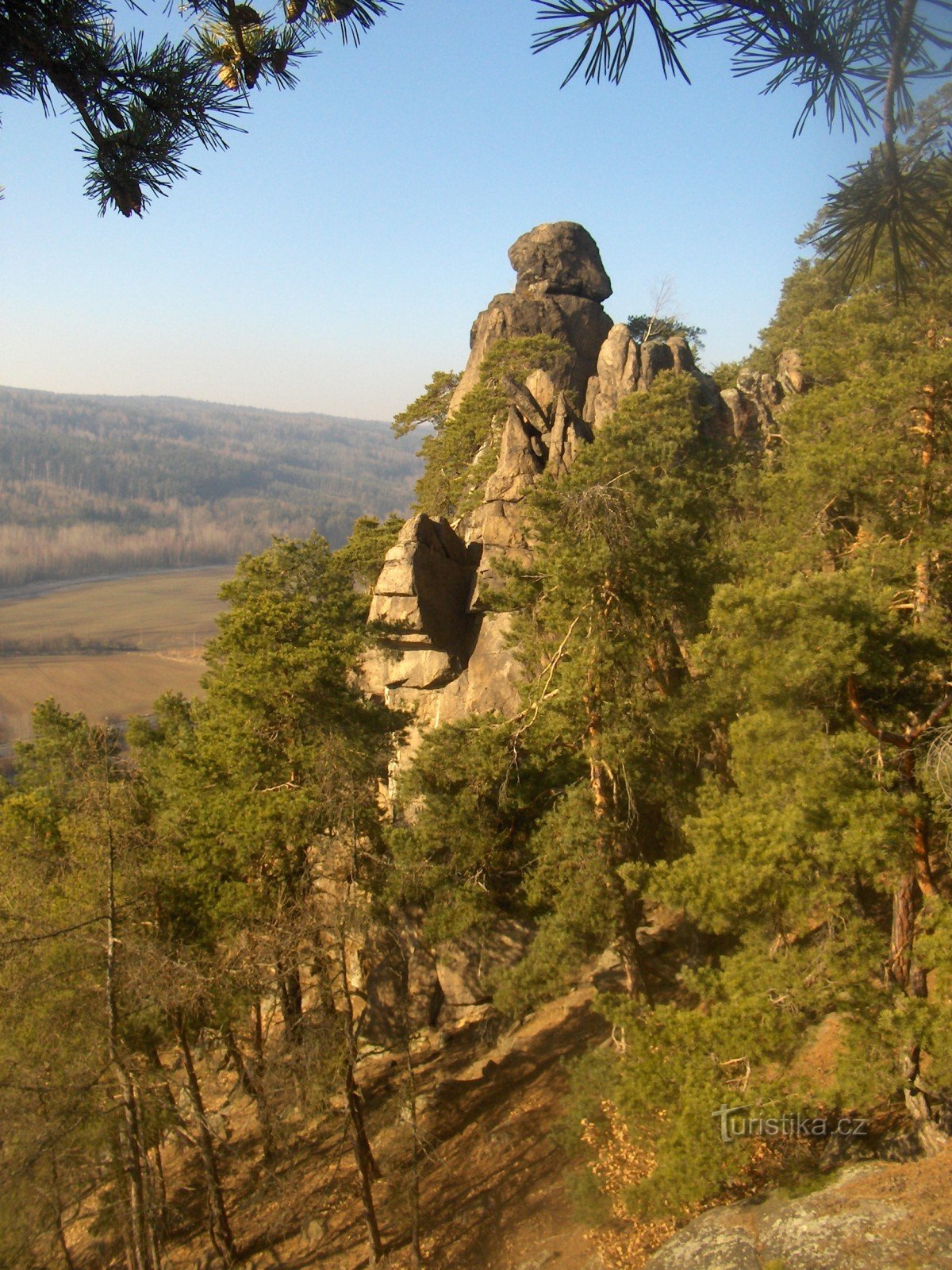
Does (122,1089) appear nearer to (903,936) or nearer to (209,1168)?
(209,1168)

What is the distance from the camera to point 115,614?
4008 inches

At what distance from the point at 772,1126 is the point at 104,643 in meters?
90.7

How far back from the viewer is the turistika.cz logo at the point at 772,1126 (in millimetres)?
7859

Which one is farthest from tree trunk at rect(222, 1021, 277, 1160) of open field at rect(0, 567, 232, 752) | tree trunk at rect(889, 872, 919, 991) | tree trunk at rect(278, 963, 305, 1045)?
open field at rect(0, 567, 232, 752)

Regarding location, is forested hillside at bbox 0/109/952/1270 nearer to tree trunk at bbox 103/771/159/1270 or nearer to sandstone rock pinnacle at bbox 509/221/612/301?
tree trunk at bbox 103/771/159/1270

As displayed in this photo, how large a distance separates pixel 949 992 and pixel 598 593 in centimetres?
607

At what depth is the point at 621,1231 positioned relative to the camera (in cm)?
984

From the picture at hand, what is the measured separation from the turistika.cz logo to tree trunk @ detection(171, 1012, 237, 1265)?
562 cm

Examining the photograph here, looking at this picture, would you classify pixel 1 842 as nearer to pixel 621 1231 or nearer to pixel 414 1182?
pixel 414 1182

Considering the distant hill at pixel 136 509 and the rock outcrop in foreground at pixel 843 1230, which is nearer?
the rock outcrop in foreground at pixel 843 1230

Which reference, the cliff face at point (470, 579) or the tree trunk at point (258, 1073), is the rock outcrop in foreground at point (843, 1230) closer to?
the tree trunk at point (258, 1073)

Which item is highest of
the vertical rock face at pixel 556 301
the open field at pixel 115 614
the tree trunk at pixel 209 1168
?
the vertical rock face at pixel 556 301

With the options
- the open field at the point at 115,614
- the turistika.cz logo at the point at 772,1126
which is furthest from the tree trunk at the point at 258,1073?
the open field at the point at 115,614

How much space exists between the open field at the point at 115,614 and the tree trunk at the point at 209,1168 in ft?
227
